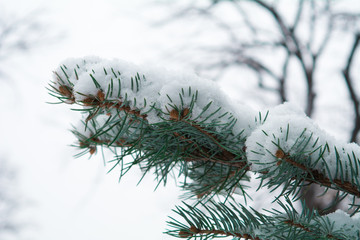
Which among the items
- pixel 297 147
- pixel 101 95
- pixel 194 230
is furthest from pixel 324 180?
pixel 101 95

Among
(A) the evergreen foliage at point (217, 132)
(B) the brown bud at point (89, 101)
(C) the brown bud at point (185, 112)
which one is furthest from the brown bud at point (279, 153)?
(B) the brown bud at point (89, 101)

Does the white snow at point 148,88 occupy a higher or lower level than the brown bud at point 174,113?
higher

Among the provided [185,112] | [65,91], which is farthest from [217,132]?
[65,91]

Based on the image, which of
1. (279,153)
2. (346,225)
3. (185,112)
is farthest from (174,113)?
(346,225)

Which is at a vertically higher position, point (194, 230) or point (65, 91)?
point (65, 91)

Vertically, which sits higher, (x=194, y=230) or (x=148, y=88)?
(x=148, y=88)

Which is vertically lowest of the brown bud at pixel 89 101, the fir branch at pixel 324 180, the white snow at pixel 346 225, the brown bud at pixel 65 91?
the white snow at pixel 346 225

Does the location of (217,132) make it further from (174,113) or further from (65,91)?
(65,91)

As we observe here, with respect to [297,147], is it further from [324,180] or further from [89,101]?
[89,101]

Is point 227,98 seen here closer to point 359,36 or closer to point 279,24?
point 359,36

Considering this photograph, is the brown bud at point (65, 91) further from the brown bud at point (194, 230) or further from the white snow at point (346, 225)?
the white snow at point (346, 225)

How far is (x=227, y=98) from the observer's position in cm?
39

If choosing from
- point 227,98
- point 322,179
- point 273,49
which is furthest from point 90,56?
point 273,49

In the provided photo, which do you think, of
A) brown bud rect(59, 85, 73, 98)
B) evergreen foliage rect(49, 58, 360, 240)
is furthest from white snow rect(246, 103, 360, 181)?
brown bud rect(59, 85, 73, 98)
